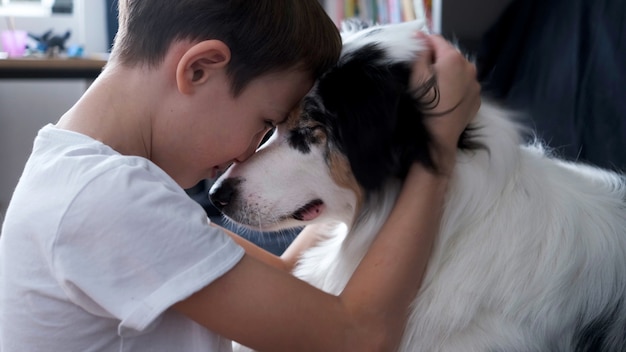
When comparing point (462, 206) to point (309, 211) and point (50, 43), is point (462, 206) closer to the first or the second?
point (309, 211)

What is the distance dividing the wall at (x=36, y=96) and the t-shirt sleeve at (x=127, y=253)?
7.69ft

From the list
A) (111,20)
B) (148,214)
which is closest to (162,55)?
(148,214)

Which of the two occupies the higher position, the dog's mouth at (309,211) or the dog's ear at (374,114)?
the dog's ear at (374,114)

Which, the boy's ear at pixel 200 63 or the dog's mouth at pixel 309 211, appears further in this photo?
the dog's mouth at pixel 309 211

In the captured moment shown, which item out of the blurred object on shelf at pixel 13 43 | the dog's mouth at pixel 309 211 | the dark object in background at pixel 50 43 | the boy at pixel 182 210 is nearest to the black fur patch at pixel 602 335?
the boy at pixel 182 210

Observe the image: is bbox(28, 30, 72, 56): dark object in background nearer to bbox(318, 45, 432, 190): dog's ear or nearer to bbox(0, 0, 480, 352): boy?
bbox(0, 0, 480, 352): boy

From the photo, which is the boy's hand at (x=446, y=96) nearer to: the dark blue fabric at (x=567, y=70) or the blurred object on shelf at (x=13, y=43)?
the dark blue fabric at (x=567, y=70)

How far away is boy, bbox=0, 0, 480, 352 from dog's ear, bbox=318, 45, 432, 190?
3cm

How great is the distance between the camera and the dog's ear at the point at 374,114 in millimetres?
975

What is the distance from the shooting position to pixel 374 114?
3.20 ft

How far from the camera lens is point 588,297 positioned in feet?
3.22

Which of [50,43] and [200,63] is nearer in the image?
[200,63]

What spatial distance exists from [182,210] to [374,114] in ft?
1.02

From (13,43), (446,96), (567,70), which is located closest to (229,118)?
(446,96)
